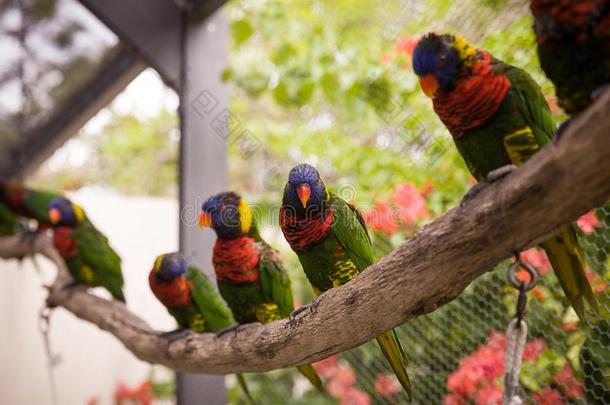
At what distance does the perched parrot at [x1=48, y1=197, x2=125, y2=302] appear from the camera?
237 cm

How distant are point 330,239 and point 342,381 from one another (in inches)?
48.8

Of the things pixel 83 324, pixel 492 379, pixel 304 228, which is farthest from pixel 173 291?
pixel 83 324

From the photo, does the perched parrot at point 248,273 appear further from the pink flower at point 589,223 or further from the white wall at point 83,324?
the white wall at point 83,324

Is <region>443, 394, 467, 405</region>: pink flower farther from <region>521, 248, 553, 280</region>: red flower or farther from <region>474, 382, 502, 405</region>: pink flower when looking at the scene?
→ <region>521, 248, 553, 280</region>: red flower

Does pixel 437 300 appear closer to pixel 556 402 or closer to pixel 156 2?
pixel 556 402

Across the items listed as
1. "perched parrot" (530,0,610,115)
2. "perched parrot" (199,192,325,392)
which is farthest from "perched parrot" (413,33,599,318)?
"perched parrot" (199,192,325,392)

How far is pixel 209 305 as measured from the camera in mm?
1809

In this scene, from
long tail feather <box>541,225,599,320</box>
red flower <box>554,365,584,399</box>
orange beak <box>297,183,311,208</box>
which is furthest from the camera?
red flower <box>554,365,584,399</box>

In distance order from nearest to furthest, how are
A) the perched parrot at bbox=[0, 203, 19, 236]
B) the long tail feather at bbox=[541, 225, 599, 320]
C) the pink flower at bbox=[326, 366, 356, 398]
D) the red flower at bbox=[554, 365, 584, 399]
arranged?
the long tail feather at bbox=[541, 225, 599, 320], the red flower at bbox=[554, 365, 584, 399], the pink flower at bbox=[326, 366, 356, 398], the perched parrot at bbox=[0, 203, 19, 236]

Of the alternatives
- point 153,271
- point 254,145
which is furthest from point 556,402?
point 254,145

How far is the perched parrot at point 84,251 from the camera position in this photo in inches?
93.1

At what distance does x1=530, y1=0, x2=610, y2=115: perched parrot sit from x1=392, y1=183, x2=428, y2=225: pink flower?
89 centimetres

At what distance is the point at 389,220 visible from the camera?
1.78 m

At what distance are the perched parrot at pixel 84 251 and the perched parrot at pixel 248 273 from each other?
39.8 inches
